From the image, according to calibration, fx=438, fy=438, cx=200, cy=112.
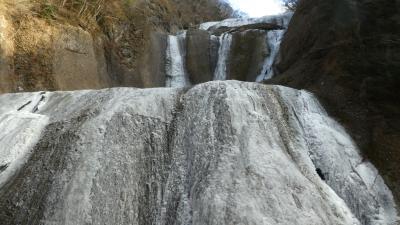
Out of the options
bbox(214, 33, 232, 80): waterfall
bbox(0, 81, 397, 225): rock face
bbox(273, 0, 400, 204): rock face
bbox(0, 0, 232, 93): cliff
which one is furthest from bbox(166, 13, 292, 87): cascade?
bbox(0, 81, 397, 225): rock face

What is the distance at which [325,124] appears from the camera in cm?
599

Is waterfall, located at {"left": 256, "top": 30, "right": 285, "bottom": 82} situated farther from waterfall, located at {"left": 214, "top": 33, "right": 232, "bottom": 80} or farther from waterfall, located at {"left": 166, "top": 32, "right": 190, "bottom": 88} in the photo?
waterfall, located at {"left": 166, "top": 32, "right": 190, "bottom": 88}

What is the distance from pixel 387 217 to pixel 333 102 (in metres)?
1.95

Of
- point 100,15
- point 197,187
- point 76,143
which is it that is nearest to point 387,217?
point 197,187

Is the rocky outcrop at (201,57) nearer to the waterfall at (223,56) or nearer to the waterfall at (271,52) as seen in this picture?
the waterfall at (223,56)

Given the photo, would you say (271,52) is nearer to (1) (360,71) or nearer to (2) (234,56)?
(2) (234,56)

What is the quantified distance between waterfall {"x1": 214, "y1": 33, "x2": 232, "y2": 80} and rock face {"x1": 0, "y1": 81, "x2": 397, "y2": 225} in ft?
17.0

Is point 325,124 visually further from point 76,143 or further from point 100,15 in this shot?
point 100,15

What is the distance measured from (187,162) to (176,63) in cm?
740

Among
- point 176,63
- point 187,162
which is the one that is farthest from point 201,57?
point 187,162

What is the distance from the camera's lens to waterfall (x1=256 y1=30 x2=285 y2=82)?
10.3 metres

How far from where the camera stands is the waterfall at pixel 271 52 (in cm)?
1026

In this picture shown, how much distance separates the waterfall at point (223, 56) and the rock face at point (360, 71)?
3659mm

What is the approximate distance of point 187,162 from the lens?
16.7 feet
